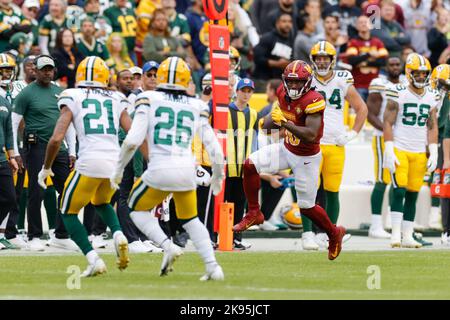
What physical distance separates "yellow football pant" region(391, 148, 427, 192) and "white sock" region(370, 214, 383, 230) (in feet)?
6.44

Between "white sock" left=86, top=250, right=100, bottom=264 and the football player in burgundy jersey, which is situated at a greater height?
the football player in burgundy jersey

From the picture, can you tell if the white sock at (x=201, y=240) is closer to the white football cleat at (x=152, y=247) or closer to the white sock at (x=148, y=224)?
the white sock at (x=148, y=224)

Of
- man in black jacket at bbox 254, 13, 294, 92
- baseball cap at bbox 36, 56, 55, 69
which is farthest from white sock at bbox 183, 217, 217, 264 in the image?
man in black jacket at bbox 254, 13, 294, 92

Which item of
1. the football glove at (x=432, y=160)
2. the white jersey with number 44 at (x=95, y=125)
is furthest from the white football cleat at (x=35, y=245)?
the football glove at (x=432, y=160)

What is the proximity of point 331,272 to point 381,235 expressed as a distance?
5.13m

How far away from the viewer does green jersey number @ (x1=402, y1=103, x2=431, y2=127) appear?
14.5m

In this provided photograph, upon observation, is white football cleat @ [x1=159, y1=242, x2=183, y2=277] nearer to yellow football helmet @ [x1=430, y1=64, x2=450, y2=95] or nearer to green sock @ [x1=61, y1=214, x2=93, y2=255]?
green sock @ [x1=61, y1=214, x2=93, y2=255]

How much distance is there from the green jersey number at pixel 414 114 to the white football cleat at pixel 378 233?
2200 mm

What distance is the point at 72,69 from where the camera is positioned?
17.3m

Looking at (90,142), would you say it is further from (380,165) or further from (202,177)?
(380,165)

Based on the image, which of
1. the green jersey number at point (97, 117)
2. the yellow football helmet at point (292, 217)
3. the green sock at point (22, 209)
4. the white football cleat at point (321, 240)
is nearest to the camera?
the green jersey number at point (97, 117)

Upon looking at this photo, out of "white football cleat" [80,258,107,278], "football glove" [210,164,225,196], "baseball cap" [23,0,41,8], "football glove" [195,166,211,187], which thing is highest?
"baseball cap" [23,0,41,8]

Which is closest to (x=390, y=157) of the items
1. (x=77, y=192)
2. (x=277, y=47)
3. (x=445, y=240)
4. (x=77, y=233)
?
(x=445, y=240)

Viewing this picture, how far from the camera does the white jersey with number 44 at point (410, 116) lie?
47.5 ft
